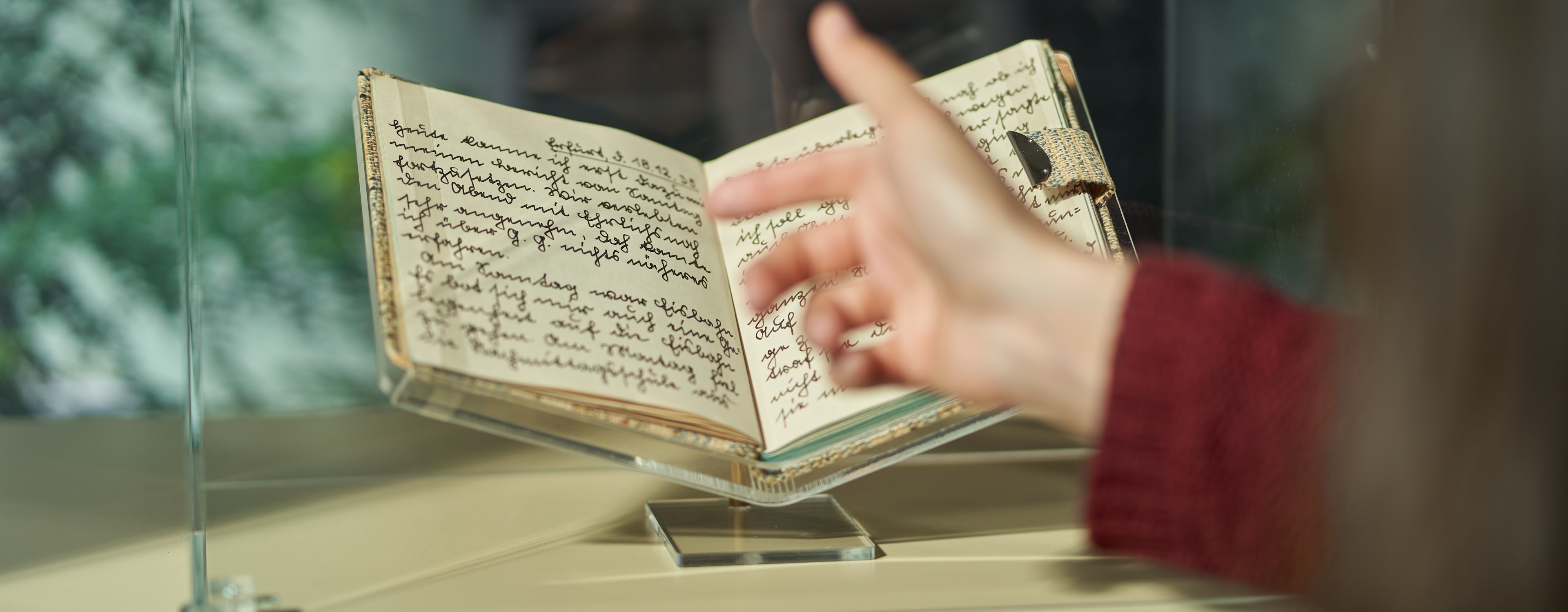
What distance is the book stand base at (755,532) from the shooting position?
47cm

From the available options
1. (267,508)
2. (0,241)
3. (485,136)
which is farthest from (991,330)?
(0,241)

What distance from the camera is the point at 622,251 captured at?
19.4 inches

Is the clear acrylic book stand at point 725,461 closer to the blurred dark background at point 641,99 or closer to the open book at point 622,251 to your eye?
the open book at point 622,251

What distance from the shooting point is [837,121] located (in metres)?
0.56

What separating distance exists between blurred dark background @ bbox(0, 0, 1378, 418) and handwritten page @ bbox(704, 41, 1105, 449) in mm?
29

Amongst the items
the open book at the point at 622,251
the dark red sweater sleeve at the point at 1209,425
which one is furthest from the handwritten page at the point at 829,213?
the dark red sweater sleeve at the point at 1209,425

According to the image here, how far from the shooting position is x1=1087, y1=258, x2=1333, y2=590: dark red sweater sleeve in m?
0.31

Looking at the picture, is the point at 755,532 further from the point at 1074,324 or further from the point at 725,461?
the point at 1074,324

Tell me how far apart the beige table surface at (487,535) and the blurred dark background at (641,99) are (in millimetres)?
61

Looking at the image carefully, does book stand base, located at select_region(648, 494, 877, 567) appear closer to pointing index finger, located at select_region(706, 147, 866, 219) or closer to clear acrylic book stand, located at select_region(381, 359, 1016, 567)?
clear acrylic book stand, located at select_region(381, 359, 1016, 567)

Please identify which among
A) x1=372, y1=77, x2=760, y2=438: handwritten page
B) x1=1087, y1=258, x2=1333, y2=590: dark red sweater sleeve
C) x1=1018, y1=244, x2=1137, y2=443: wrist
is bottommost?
x1=1087, y1=258, x2=1333, y2=590: dark red sweater sleeve

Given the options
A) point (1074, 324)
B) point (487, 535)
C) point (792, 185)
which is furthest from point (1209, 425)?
point (487, 535)

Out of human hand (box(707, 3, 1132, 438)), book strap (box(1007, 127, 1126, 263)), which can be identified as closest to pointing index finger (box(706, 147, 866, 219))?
human hand (box(707, 3, 1132, 438))

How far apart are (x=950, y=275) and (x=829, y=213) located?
0.15 metres
